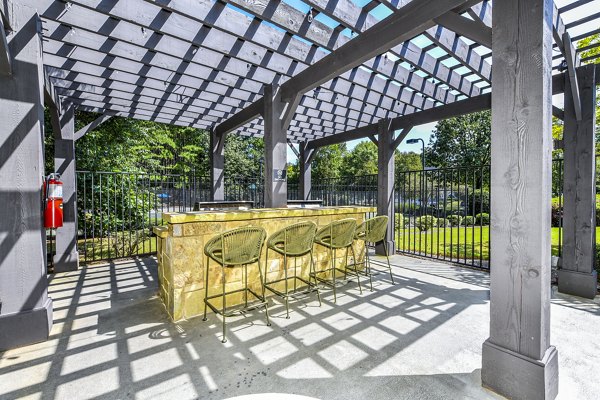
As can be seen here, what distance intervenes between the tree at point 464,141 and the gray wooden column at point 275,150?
19.0 metres

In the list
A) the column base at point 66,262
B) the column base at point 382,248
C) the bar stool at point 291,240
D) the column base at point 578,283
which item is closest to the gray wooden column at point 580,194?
the column base at point 578,283

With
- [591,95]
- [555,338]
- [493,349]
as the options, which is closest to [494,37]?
[493,349]

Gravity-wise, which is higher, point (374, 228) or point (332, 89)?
point (332, 89)

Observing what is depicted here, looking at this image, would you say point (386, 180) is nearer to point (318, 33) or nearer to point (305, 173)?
point (305, 173)

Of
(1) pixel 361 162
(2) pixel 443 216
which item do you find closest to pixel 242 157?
(1) pixel 361 162

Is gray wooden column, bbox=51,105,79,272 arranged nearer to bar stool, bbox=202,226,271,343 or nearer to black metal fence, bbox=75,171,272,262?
black metal fence, bbox=75,171,272,262

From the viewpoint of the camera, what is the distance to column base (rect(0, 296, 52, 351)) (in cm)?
243

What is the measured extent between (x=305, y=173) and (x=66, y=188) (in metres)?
5.87

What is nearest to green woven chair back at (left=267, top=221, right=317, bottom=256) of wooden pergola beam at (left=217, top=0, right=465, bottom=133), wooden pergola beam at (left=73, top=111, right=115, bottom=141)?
wooden pergola beam at (left=217, top=0, right=465, bottom=133)

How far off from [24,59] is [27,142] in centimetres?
75

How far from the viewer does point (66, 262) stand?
16.3 ft

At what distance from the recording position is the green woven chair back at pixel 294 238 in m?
3.07

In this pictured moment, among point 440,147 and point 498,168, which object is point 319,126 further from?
point 440,147

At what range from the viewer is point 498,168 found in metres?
1.93
